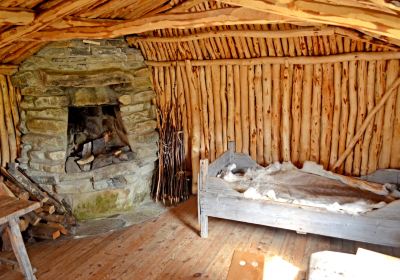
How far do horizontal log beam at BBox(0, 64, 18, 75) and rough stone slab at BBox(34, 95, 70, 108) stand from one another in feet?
1.73

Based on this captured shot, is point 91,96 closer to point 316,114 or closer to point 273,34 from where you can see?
point 273,34

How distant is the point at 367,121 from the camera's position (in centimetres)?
466

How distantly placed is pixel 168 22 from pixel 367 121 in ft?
9.64

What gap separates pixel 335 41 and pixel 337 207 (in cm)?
211

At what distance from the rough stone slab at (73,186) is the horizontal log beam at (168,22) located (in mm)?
2081

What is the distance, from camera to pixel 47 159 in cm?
509

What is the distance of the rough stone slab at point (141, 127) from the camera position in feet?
18.4

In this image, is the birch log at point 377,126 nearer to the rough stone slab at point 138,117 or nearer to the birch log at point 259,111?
the birch log at point 259,111

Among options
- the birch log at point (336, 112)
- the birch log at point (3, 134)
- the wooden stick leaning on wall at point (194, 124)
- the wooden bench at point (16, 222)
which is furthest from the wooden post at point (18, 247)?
the birch log at point (336, 112)

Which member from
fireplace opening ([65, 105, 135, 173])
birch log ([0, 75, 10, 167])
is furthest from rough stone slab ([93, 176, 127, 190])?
birch log ([0, 75, 10, 167])

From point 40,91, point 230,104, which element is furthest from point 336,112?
point 40,91

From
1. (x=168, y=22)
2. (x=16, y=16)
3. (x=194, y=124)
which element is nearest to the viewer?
(x=16, y=16)

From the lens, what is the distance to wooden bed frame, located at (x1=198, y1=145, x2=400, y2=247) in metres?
3.70

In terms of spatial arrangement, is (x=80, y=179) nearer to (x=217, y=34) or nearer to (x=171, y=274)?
(x=171, y=274)
